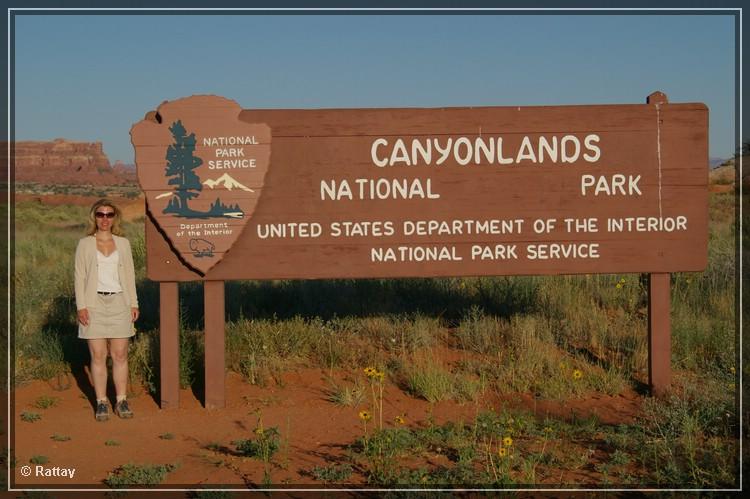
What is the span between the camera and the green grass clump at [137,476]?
17.3 feet

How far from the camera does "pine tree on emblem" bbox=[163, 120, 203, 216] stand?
22.4 feet

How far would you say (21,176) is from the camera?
103 m

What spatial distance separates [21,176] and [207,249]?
105 m

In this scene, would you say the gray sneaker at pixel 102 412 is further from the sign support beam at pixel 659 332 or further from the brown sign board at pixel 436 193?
the sign support beam at pixel 659 332

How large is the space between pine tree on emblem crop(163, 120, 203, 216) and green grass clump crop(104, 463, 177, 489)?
2.13 meters

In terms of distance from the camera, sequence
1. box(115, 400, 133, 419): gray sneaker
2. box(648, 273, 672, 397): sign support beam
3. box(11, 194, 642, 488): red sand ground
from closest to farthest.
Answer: box(11, 194, 642, 488): red sand ground, box(115, 400, 133, 419): gray sneaker, box(648, 273, 672, 397): sign support beam

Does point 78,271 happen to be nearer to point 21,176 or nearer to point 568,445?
point 568,445

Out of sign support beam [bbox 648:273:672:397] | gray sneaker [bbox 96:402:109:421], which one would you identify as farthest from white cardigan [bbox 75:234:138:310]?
sign support beam [bbox 648:273:672:397]

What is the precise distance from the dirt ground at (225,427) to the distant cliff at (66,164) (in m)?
93.0

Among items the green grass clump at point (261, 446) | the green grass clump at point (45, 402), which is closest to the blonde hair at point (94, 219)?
the green grass clump at point (45, 402)

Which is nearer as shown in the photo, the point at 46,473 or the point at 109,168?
the point at 46,473

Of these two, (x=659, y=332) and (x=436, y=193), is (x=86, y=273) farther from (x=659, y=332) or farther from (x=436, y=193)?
(x=659, y=332)

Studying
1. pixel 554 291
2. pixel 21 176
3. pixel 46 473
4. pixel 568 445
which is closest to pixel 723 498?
pixel 568 445

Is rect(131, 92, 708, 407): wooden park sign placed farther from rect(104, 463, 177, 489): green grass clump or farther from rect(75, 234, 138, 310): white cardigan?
rect(104, 463, 177, 489): green grass clump
